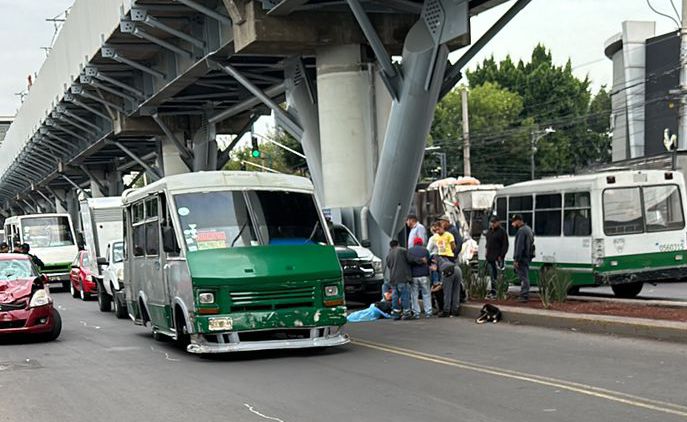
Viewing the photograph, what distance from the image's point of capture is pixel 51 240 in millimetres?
40250

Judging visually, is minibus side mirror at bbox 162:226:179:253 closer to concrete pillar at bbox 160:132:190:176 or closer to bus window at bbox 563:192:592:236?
bus window at bbox 563:192:592:236

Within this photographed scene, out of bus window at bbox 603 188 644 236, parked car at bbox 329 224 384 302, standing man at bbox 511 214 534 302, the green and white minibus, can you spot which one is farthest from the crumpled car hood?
bus window at bbox 603 188 644 236

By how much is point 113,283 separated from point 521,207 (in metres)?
10.3

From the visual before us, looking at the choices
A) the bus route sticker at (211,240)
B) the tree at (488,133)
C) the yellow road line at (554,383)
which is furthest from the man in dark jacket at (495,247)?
the tree at (488,133)

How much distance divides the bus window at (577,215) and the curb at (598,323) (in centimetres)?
451

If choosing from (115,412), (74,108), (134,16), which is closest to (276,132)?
(74,108)

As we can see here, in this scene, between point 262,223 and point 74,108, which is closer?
point 262,223

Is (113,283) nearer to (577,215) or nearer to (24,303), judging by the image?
(24,303)

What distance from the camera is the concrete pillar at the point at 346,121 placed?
82.8ft

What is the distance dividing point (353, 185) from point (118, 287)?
6527mm

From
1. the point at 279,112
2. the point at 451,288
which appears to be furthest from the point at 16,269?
the point at 279,112

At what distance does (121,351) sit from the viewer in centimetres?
1560

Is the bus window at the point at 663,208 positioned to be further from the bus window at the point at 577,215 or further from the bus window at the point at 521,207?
the bus window at the point at 521,207

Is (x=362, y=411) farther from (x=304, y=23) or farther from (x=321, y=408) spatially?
(x=304, y=23)
